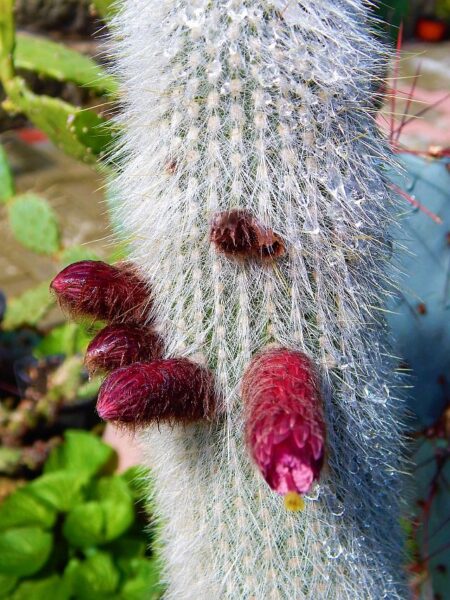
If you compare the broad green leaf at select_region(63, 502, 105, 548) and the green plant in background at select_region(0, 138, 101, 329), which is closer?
the broad green leaf at select_region(63, 502, 105, 548)

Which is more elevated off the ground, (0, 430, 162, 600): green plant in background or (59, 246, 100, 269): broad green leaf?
(59, 246, 100, 269): broad green leaf

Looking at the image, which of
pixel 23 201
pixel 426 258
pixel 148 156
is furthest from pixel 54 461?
pixel 148 156

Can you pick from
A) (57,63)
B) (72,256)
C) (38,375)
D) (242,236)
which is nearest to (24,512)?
(38,375)

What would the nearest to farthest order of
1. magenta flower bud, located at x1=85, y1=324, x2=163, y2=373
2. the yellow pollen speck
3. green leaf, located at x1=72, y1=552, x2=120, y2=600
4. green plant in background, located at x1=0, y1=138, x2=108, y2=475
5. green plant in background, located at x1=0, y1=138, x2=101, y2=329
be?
the yellow pollen speck, magenta flower bud, located at x1=85, y1=324, x2=163, y2=373, green leaf, located at x1=72, y1=552, x2=120, y2=600, green plant in background, located at x1=0, y1=138, x2=108, y2=475, green plant in background, located at x1=0, y1=138, x2=101, y2=329

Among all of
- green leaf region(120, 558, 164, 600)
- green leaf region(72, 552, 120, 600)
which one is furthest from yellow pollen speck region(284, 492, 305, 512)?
green leaf region(72, 552, 120, 600)

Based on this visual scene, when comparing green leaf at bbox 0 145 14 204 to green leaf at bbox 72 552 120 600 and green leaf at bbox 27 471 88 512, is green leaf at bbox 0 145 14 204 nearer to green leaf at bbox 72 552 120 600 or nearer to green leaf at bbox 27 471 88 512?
green leaf at bbox 27 471 88 512

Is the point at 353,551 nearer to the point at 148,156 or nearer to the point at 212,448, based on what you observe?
the point at 212,448

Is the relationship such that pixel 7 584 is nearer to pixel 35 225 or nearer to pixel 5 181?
pixel 35 225
